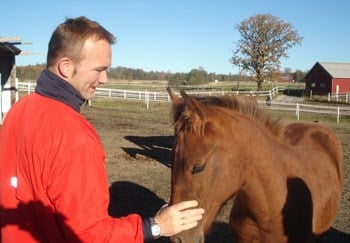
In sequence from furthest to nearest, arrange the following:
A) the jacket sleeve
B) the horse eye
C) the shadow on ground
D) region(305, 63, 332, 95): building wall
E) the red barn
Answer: region(305, 63, 332, 95): building wall
the red barn
the shadow on ground
the horse eye
the jacket sleeve

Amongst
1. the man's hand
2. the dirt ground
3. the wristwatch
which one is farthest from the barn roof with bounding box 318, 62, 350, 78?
the wristwatch

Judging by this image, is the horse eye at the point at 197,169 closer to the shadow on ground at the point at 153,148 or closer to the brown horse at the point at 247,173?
the brown horse at the point at 247,173

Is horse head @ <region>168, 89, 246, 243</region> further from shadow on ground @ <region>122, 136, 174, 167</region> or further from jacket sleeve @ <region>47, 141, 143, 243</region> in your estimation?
shadow on ground @ <region>122, 136, 174, 167</region>

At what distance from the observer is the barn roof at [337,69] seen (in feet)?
153

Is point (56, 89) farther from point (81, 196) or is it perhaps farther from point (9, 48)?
point (9, 48)

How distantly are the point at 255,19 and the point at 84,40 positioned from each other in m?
48.1

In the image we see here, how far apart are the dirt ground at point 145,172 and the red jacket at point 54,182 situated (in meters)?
2.17

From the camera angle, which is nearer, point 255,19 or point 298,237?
point 298,237

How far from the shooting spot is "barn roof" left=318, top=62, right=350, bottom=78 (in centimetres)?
4676

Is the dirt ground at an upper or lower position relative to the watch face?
lower

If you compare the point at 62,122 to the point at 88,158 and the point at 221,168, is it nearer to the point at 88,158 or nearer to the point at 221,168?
the point at 88,158

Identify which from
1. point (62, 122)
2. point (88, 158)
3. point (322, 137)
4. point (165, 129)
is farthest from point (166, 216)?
point (165, 129)

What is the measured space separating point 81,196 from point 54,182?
124 mm

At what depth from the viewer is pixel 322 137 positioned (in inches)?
170
